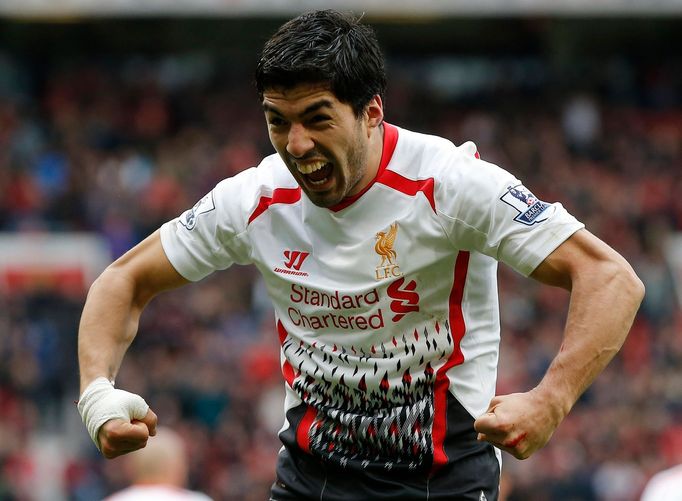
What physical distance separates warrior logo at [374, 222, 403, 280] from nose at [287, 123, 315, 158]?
40cm

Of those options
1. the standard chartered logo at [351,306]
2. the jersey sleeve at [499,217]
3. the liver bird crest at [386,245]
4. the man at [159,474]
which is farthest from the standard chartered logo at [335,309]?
the man at [159,474]

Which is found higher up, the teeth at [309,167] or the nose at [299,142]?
the nose at [299,142]

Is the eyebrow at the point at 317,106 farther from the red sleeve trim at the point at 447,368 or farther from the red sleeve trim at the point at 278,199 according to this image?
the red sleeve trim at the point at 447,368

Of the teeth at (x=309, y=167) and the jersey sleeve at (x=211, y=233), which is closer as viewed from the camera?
the teeth at (x=309, y=167)

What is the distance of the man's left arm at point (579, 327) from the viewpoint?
11.2 feet

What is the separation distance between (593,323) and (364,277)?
2.57 feet

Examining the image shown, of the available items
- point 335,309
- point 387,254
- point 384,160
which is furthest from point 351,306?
point 384,160

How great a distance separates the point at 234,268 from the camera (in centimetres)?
1639

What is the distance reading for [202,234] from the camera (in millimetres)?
4289

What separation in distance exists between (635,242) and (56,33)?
10.7 meters

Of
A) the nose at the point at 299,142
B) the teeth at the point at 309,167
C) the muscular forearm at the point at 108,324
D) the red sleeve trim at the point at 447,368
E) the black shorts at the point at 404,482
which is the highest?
the nose at the point at 299,142

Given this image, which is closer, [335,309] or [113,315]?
[335,309]

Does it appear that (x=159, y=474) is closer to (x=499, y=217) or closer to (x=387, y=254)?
(x=387, y=254)

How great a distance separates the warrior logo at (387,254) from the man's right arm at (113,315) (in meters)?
0.75
